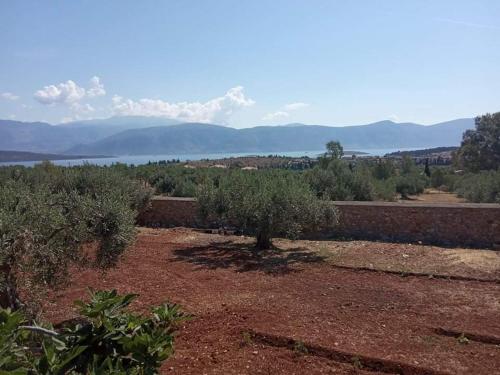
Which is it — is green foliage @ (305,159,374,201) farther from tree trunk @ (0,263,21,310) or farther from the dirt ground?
tree trunk @ (0,263,21,310)

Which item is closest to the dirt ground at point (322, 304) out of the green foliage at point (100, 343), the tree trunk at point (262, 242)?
the tree trunk at point (262, 242)

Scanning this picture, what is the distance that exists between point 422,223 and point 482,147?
33196mm

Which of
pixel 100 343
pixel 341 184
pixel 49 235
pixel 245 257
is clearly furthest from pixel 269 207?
pixel 100 343

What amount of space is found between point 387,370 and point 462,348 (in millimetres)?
1350

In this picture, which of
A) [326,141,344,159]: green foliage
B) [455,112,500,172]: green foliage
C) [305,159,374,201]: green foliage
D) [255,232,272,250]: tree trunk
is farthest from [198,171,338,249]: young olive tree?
[455,112,500,172]: green foliage

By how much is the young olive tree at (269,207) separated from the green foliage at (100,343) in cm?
861

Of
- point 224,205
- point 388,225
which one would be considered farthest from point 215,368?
point 388,225

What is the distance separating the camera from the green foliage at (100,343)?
2340 millimetres

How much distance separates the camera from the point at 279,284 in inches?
355

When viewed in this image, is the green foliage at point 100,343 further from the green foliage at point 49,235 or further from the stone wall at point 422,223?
the stone wall at point 422,223

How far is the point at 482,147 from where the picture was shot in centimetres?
4088

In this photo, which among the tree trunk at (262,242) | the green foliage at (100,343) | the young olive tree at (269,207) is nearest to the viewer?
the green foliage at (100,343)

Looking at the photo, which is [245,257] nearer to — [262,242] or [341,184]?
[262,242]

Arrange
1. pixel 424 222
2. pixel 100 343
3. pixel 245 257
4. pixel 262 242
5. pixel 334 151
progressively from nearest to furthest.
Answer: pixel 100 343, pixel 245 257, pixel 262 242, pixel 424 222, pixel 334 151
